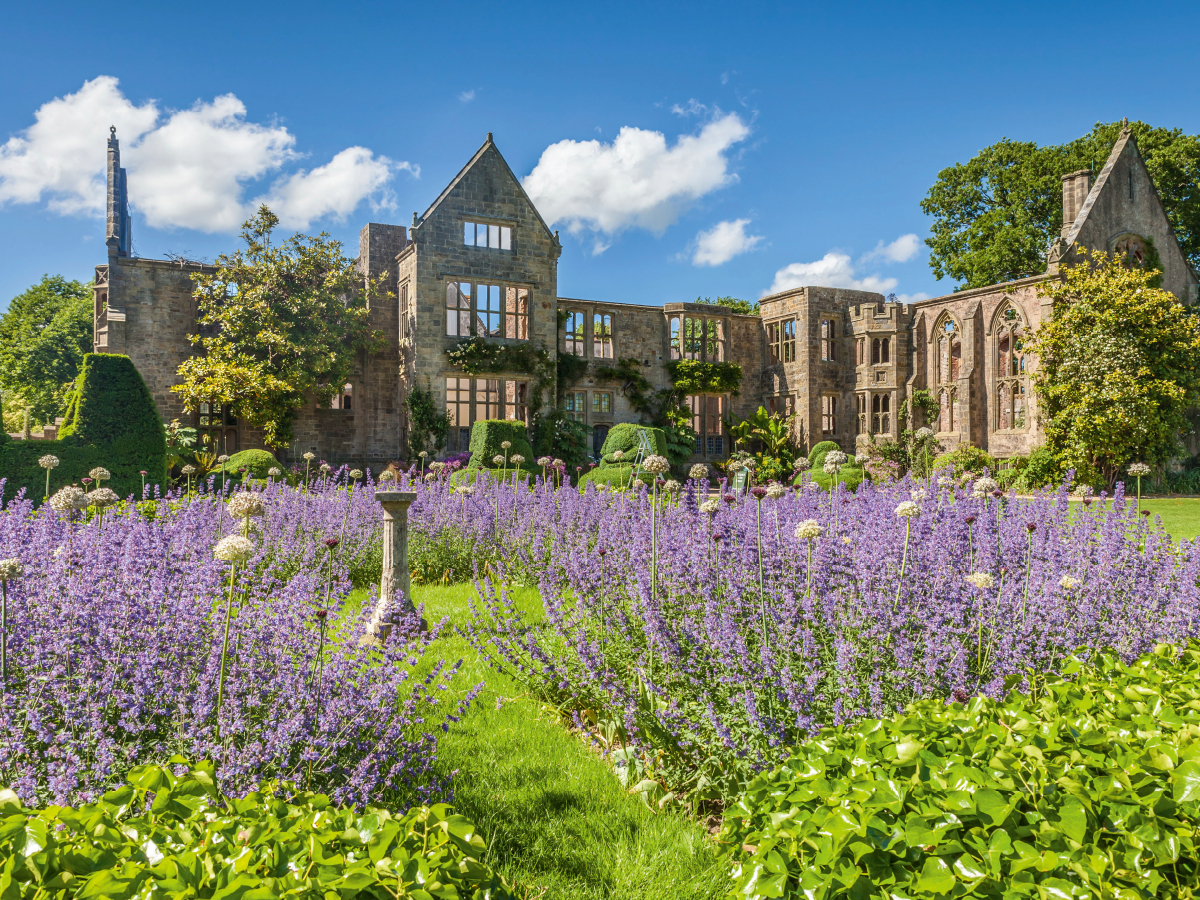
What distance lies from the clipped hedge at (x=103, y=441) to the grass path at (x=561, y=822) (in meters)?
8.72

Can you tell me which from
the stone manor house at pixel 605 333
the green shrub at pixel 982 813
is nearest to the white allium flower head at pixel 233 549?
the green shrub at pixel 982 813

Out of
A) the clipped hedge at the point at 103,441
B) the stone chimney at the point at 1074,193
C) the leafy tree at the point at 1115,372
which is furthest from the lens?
the stone chimney at the point at 1074,193

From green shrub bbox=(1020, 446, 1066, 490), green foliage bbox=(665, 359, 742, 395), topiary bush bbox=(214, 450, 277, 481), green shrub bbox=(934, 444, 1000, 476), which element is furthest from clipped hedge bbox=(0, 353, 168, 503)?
green shrub bbox=(1020, 446, 1066, 490)

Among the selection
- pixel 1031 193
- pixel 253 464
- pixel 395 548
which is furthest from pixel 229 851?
pixel 1031 193

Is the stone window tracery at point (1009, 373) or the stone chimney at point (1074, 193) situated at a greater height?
the stone chimney at point (1074, 193)

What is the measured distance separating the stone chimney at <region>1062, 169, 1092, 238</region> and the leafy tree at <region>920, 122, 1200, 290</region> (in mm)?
4729

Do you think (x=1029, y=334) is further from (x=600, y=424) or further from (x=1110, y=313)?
(x=600, y=424)

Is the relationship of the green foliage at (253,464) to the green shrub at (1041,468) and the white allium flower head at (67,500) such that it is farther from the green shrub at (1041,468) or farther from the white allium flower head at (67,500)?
the green shrub at (1041,468)

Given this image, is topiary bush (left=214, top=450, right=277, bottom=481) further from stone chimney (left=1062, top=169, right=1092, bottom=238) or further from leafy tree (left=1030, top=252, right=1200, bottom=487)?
stone chimney (left=1062, top=169, right=1092, bottom=238)

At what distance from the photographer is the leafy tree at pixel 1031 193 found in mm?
25078

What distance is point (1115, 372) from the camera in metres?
16.5

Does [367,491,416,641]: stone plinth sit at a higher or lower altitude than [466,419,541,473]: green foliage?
lower

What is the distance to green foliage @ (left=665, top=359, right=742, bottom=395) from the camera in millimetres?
22672

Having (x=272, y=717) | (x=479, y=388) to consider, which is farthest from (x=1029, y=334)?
(x=272, y=717)
